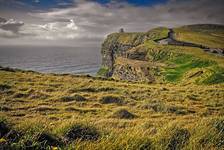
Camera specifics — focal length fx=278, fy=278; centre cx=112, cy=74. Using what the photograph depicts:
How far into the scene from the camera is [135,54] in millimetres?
113125

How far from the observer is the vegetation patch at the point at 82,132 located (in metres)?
8.11

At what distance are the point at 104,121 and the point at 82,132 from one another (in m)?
7.48

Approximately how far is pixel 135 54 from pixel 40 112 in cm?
9545

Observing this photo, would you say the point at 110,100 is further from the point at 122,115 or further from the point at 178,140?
the point at 178,140

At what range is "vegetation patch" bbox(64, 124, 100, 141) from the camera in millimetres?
8109

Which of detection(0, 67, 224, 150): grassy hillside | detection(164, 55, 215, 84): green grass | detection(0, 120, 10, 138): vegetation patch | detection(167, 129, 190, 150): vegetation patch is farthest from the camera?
detection(164, 55, 215, 84): green grass

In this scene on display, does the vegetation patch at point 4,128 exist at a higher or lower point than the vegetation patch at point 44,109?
higher

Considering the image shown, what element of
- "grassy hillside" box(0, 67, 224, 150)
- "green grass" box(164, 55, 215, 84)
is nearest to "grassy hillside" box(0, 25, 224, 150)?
"grassy hillside" box(0, 67, 224, 150)

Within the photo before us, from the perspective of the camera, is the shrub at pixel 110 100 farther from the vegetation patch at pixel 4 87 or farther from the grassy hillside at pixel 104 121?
the vegetation patch at pixel 4 87

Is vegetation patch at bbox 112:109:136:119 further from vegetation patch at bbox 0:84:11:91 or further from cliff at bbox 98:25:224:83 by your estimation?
cliff at bbox 98:25:224:83

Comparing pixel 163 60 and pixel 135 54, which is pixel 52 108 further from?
pixel 135 54

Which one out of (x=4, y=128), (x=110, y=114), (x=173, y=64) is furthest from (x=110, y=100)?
(x=173, y=64)

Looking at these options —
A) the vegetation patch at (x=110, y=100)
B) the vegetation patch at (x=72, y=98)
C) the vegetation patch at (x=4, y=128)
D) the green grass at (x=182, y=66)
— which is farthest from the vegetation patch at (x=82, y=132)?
the green grass at (x=182, y=66)

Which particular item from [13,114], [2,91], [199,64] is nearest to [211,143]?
[13,114]
